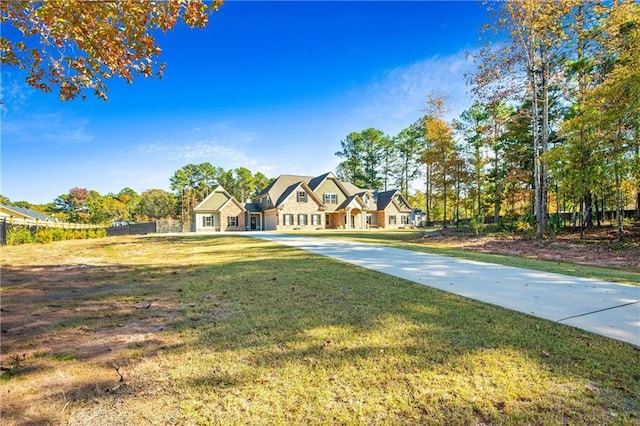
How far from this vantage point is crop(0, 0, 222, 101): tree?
13.8 feet

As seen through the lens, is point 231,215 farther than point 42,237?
Yes

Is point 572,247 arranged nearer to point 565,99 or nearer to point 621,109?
point 621,109

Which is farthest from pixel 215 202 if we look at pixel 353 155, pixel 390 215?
pixel 353 155

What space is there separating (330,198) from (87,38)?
3323 centimetres

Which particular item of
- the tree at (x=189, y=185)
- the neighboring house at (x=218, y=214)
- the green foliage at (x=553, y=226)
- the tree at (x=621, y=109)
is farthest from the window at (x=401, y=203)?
the tree at (x=189, y=185)

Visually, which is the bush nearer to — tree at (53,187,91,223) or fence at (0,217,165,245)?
fence at (0,217,165,245)

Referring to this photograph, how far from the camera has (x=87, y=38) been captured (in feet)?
14.7

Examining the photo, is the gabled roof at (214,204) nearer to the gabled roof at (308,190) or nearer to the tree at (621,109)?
the gabled roof at (308,190)

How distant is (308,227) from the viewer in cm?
3425

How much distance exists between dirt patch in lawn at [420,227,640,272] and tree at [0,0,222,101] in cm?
1164

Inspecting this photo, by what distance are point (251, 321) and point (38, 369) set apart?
6.20 feet

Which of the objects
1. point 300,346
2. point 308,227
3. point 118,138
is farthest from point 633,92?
point 118,138

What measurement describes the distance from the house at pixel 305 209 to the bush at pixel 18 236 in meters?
17.4

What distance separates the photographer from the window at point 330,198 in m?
37.1
